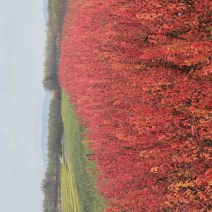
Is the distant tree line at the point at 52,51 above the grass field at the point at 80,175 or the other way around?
above

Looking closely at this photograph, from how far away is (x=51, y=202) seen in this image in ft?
104

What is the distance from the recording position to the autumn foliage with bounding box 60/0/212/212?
7.74m

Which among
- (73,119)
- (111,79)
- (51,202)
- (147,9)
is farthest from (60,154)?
(147,9)

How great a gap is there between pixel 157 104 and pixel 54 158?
24.7 metres

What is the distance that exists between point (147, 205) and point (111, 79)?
3.85 metres

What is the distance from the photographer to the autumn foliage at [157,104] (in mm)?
7742

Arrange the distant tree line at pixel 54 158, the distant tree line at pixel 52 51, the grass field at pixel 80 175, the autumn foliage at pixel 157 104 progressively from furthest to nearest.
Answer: the distant tree line at pixel 52 51, the distant tree line at pixel 54 158, the grass field at pixel 80 175, the autumn foliage at pixel 157 104

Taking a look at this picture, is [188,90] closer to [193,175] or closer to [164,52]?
[164,52]

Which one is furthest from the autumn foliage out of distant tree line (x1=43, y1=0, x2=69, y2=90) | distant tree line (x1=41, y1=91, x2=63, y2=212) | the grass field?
distant tree line (x1=43, y1=0, x2=69, y2=90)

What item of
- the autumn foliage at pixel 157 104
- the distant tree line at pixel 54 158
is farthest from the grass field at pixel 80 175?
the distant tree line at pixel 54 158

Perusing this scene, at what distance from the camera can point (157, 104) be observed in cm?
866

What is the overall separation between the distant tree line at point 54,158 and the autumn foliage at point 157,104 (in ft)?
67.8

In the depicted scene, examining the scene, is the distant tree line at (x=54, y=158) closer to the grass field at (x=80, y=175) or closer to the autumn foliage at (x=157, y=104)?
the grass field at (x=80, y=175)

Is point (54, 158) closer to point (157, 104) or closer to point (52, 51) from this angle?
point (52, 51)
